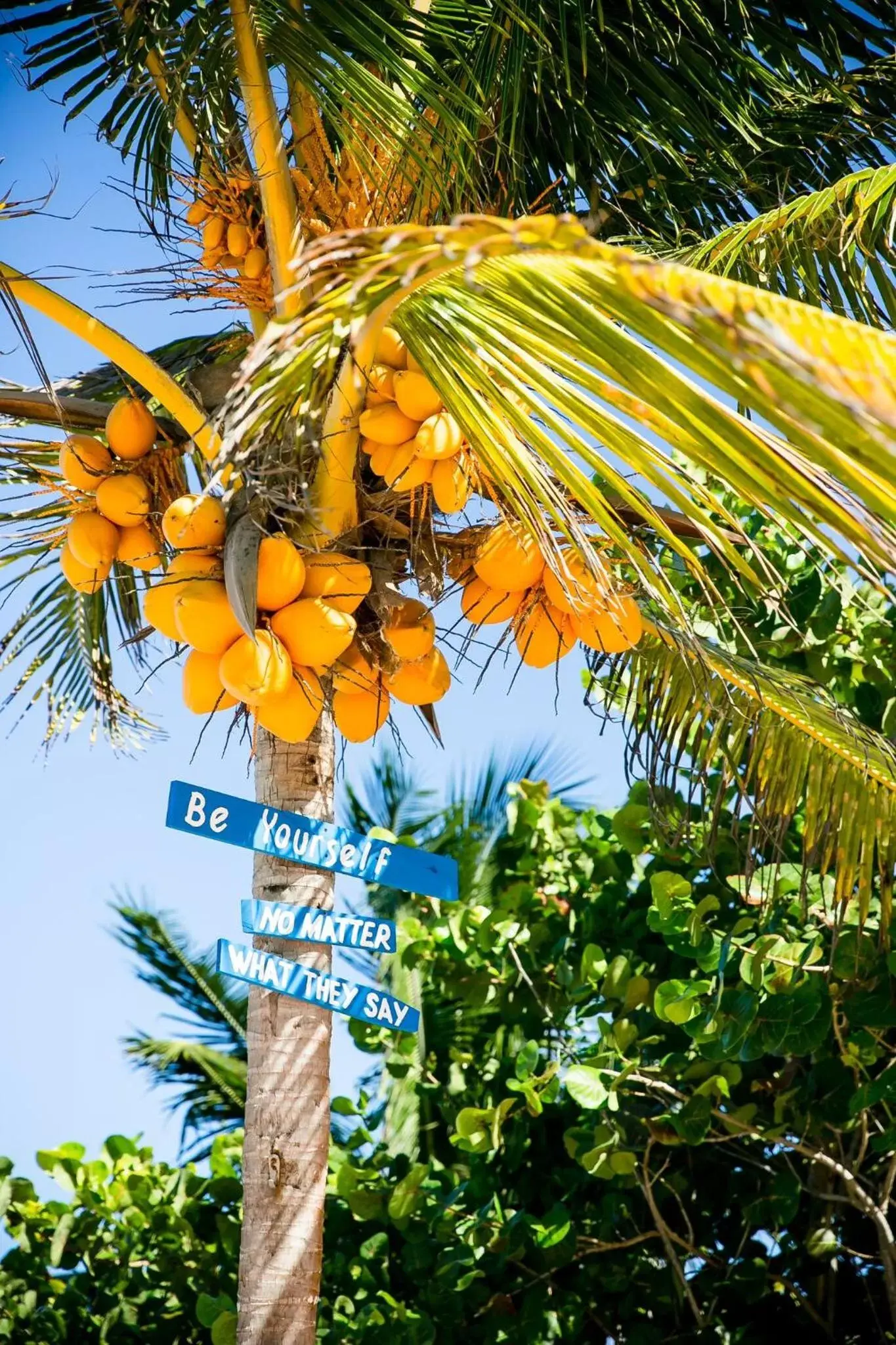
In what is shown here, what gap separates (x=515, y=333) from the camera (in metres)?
1.48

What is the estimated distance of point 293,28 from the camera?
2449 mm

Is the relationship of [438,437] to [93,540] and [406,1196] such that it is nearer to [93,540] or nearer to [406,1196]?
[93,540]

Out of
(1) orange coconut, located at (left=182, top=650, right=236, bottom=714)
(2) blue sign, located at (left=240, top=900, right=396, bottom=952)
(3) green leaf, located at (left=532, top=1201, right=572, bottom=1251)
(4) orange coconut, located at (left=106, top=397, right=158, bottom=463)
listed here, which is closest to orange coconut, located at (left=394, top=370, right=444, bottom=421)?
(1) orange coconut, located at (left=182, top=650, right=236, bottom=714)

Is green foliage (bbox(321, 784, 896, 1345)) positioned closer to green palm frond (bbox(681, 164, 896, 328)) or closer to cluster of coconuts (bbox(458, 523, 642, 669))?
cluster of coconuts (bbox(458, 523, 642, 669))

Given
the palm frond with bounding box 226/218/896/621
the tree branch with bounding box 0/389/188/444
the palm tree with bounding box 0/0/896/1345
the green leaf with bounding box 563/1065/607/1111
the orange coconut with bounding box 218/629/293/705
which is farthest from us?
the green leaf with bounding box 563/1065/607/1111

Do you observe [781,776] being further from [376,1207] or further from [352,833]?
[376,1207]

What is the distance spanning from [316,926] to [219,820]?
29 centimetres

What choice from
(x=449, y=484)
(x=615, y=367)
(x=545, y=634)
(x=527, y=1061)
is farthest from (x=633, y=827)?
(x=615, y=367)

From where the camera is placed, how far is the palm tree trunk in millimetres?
2387

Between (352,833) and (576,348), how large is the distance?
54.2 inches

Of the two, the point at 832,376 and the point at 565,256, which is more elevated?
the point at 565,256

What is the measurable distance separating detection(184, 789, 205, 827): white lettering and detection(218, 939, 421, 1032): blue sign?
0.24m

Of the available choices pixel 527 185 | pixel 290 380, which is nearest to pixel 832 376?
pixel 290 380

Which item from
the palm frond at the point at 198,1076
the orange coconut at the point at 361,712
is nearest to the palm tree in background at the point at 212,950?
the palm frond at the point at 198,1076
